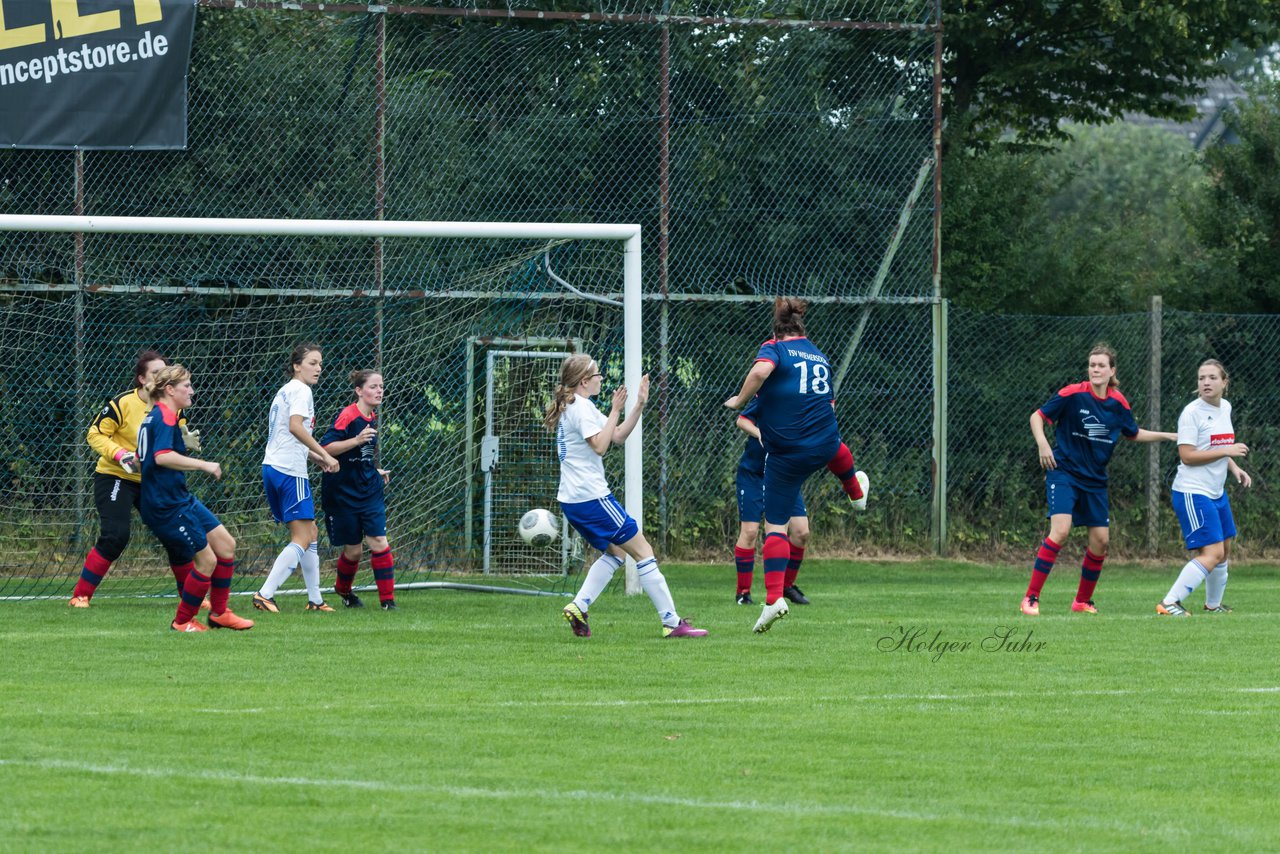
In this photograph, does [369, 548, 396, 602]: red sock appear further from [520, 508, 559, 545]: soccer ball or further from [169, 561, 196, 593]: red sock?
Result: [169, 561, 196, 593]: red sock

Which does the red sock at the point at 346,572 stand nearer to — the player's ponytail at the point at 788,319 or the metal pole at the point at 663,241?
the player's ponytail at the point at 788,319

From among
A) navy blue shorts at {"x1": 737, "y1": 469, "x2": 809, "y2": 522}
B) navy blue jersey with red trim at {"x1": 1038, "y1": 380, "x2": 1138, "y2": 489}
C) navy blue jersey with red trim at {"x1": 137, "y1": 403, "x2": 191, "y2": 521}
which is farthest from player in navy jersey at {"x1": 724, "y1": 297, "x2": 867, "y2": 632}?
navy blue jersey with red trim at {"x1": 137, "y1": 403, "x2": 191, "y2": 521}

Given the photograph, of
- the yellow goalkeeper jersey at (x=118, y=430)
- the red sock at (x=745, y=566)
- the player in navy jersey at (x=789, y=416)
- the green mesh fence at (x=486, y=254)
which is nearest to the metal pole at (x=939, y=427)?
the green mesh fence at (x=486, y=254)

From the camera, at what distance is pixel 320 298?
1580 cm

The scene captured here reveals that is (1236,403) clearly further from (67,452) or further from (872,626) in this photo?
(67,452)

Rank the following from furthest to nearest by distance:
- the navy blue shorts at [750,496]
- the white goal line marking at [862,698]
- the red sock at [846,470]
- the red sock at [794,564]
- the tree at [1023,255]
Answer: the tree at [1023,255] < the navy blue shorts at [750,496] < the red sock at [794,564] < the red sock at [846,470] < the white goal line marking at [862,698]

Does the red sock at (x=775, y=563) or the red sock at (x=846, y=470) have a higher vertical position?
the red sock at (x=846, y=470)

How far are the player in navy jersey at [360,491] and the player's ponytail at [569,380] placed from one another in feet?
7.42

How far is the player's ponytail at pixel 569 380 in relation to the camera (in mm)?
10852

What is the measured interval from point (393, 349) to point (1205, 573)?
6815 millimetres

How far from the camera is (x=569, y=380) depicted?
427 inches

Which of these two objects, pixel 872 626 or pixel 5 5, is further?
pixel 5 5

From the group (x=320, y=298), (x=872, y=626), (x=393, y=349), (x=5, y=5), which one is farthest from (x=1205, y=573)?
(x=5, y=5)

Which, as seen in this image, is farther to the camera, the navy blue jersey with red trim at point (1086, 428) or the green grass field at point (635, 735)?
the navy blue jersey with red trim at point (1086, 428)
